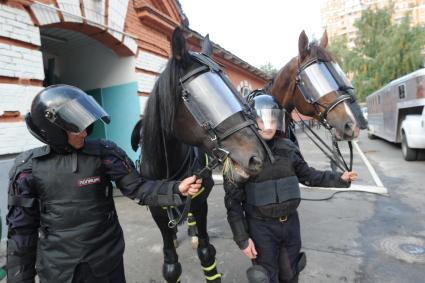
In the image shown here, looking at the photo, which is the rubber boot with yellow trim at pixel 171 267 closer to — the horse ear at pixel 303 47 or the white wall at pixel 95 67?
the horse ear at pixel 303 47

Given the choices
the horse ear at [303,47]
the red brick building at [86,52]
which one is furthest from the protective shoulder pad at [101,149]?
the red brick building at [86,52]

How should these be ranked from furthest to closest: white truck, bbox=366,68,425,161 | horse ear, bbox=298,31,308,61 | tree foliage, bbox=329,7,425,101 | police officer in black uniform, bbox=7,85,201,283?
tree foliage, bbox=329,7,425,101 < white truck, bbox=366,68,425,161 < horse ear, bbox=298,31,308,61 < police officer in black uniform, bbox=7,85,201,283

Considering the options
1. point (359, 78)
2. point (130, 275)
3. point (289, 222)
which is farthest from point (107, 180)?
point (359, 78)

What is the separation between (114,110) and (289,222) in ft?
18.3

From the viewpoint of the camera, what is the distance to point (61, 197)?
1.67 m

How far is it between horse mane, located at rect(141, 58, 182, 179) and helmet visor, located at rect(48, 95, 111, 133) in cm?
33

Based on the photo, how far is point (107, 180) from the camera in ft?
6.13

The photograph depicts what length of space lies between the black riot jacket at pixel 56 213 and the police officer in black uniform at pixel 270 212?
0.68m

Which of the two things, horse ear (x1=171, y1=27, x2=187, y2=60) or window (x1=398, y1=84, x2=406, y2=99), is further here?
window (x1=398, y1=84, x2=406, y2=99)

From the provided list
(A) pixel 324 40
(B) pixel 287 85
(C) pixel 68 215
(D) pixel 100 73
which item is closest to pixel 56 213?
(C) pixel 68 215

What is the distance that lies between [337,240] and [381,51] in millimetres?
28438

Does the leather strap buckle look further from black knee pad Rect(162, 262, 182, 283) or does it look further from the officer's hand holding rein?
black knee pad Rect(162, 262, 182, 283)

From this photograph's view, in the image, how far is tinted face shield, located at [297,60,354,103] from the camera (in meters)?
2.74

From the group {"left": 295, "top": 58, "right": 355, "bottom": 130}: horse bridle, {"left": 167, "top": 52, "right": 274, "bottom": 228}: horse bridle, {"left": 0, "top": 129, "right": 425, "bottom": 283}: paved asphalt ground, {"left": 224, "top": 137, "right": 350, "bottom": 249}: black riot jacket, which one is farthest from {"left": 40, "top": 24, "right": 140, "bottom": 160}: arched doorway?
{"left": 167, "top": 52, "right": 274, "bottom": 228}: horse bridle
